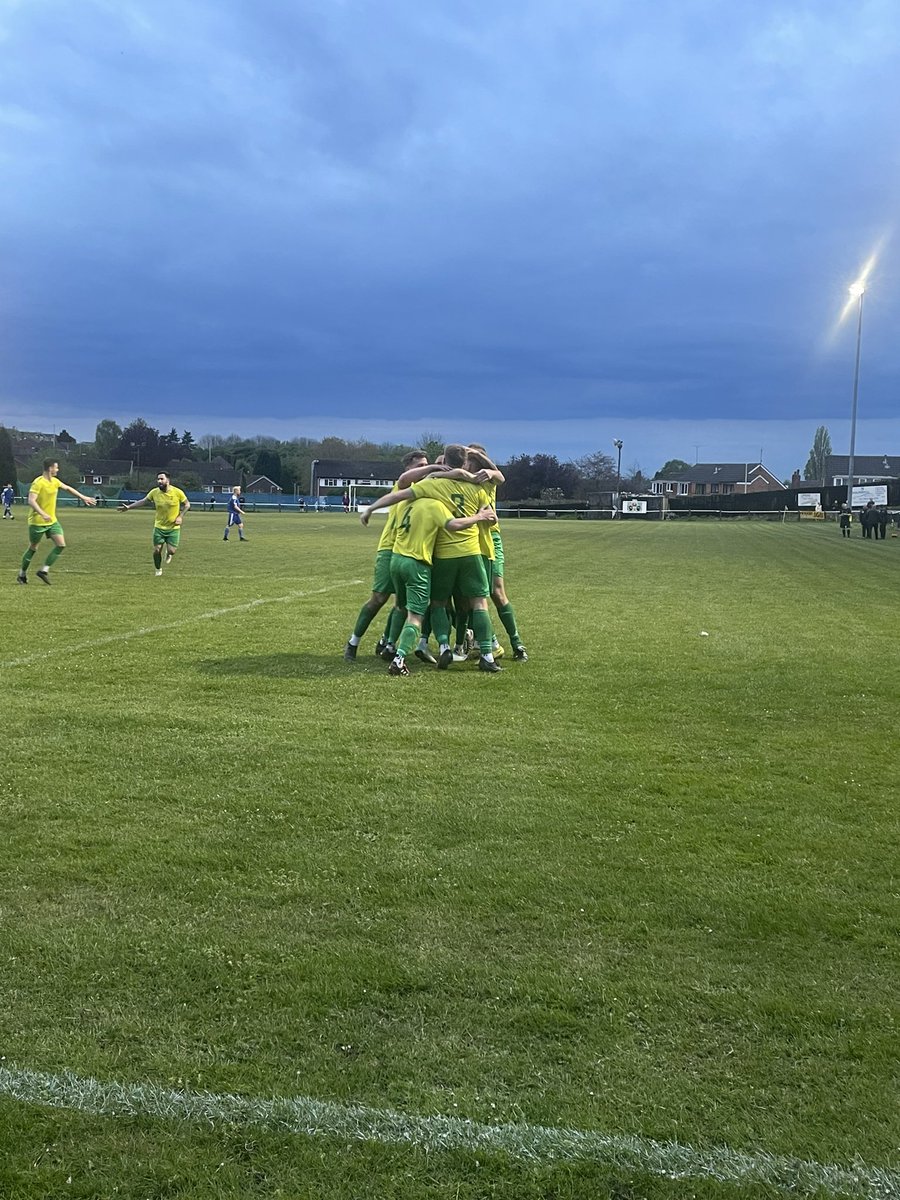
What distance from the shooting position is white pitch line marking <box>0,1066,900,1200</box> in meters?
2.53

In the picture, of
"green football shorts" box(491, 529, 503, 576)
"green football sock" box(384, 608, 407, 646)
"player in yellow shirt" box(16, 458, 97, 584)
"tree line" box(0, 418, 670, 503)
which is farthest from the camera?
"tree line" box(0, 418, 670, 503)

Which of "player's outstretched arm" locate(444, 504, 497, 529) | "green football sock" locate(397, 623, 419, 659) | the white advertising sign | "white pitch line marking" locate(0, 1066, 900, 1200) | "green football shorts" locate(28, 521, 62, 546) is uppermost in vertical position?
the white advertising sign

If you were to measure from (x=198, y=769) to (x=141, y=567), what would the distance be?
15.5m

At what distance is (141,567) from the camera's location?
2056 centimetres

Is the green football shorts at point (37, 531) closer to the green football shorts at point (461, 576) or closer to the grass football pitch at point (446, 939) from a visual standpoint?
the grass football pitch at point (446, 939)

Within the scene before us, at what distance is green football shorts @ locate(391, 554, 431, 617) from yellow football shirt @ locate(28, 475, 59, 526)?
928cm

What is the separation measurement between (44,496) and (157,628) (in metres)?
5.96

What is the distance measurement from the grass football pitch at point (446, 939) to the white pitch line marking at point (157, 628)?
1368mm

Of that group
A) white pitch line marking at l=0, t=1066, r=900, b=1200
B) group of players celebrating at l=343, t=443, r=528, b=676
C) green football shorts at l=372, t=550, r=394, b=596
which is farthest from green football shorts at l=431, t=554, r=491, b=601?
white pitch line marking at l=0, t=1066, r=900, b=1200

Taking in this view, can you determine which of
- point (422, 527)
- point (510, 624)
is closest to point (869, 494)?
point (510, 624)

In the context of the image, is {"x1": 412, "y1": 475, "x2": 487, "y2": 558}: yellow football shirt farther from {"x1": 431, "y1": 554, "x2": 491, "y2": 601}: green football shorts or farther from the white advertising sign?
the white advertising sign

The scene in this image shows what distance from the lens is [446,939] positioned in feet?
12.4

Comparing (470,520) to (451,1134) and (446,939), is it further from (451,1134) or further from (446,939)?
(451,1134)

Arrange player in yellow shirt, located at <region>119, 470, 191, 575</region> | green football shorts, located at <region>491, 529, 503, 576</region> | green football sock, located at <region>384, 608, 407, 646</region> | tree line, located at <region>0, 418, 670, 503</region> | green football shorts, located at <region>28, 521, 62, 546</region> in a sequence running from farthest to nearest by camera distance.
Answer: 1. tree line, located at <region>0, 418, 670, 503</region>
2. player in yellow shirt, located at <region>119, 470, 191, 575</region>
3. green football shorts, located at <region>28, 521, 62, 546</region>
4. green football shorts, located at <region>491, 529, 503, 576</region>
5. green football sock, located at <region>384, 608, 407, 646</region>
